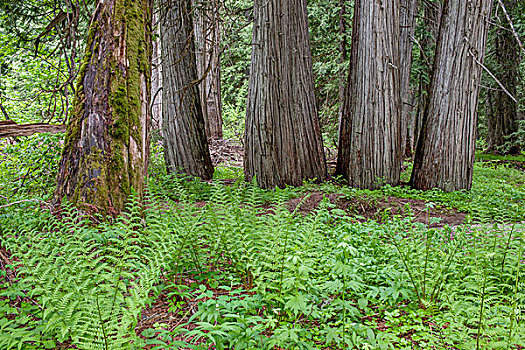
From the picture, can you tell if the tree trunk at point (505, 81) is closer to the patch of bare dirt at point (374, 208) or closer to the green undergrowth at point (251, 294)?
the patch of bare dirt at point (374, 208)

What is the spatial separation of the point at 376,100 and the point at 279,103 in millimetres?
1778

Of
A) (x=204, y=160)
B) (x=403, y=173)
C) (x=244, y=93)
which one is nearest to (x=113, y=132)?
(x=204, y=160)

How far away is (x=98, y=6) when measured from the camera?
372 cm

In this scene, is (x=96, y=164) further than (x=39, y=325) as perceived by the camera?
Yes

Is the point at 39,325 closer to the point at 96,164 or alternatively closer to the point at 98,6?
the point at 96,164

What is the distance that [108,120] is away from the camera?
355cm

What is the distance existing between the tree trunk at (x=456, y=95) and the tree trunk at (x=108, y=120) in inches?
212

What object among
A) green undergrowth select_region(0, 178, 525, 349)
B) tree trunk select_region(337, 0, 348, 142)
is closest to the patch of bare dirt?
green undergrowth select_region(0, 178, 525, 349)

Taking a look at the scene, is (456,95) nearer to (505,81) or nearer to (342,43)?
(342,43)

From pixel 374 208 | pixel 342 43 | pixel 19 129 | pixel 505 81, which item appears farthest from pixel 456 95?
pixel 505 81

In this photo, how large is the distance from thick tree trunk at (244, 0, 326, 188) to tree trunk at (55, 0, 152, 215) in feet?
10.5

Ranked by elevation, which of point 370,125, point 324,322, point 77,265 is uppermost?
Result: point 370,125

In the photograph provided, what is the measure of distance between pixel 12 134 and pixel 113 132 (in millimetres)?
896

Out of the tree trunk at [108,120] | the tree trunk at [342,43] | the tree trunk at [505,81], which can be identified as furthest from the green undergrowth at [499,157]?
the tree trunk at [108,120]
